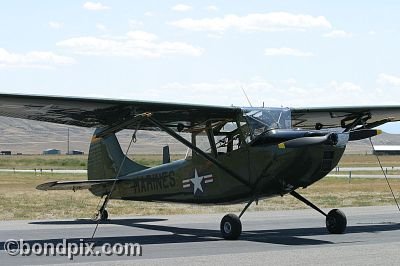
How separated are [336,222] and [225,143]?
298 cm

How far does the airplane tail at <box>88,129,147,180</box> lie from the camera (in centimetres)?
1933

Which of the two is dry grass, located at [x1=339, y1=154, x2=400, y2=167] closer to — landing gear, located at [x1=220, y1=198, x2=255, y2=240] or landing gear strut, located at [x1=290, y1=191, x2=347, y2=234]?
landing gear strut, located at [x1=290, y1=191, x2=347, y2=234]

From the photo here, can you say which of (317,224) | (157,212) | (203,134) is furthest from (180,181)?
(157,212)

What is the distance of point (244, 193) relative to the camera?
50.0ft

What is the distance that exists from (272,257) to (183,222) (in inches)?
316

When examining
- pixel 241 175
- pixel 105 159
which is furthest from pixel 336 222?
pixel 105 159

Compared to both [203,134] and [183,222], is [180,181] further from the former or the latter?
[183,222]

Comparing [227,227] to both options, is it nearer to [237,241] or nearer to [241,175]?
[237,241]

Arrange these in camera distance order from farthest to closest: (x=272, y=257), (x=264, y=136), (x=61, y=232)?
(x=61, y=232) → (x=264, y=136) → (x=272, y=257)

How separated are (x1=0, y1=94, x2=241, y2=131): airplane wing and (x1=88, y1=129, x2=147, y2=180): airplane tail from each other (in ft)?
7.64

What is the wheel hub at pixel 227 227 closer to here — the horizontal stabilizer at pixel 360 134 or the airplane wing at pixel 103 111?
the airplane wing at pixel 103 111

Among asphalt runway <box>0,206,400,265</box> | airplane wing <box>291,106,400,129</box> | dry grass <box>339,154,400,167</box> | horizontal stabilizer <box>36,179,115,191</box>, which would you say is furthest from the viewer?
dry grass <box>339,154,400,167</box>

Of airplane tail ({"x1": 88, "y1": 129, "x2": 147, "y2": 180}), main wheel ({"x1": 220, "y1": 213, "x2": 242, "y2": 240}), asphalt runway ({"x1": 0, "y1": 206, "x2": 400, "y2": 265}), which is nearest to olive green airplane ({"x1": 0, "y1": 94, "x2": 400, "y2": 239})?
main wheel ({"x1": 220, "y1": 213, "x2": 242, "y2": 240})

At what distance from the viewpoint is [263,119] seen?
1493 centimetres
